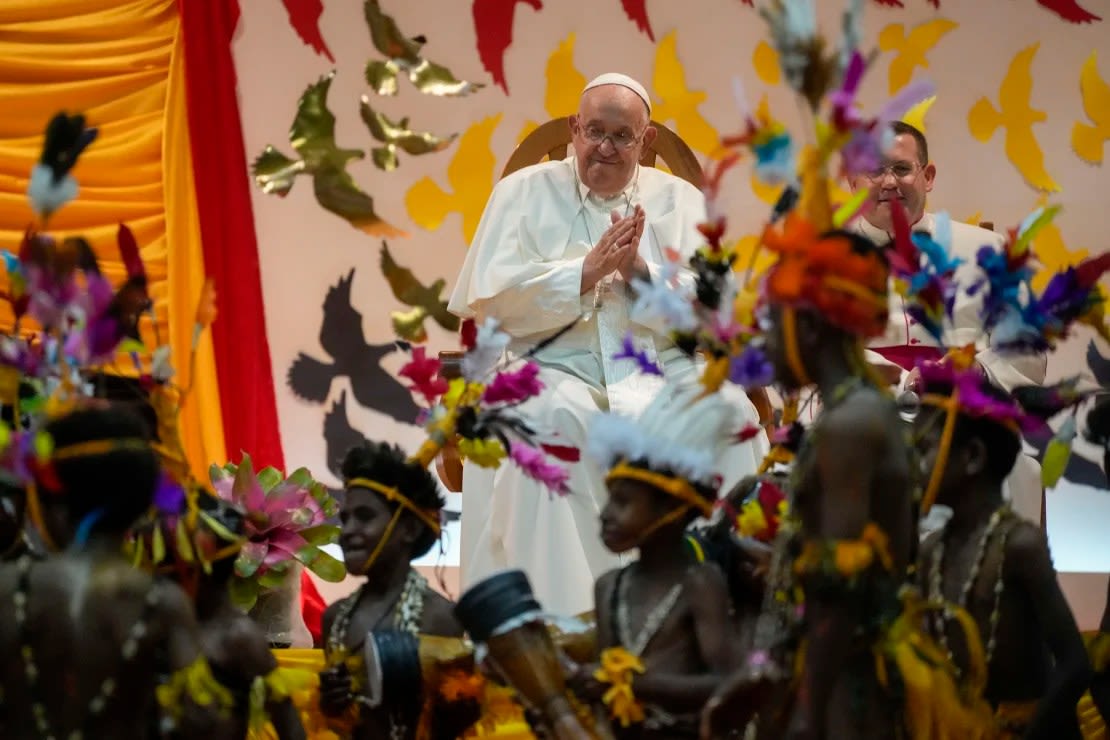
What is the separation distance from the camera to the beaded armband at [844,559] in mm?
2445

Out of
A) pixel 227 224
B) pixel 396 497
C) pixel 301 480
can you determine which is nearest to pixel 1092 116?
pixel 227 224

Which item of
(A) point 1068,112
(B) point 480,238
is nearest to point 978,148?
(A) point 1068,112

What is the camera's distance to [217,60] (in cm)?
621

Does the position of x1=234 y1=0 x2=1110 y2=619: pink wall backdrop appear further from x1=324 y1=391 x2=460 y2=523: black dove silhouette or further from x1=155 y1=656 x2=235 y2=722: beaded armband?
x1=155 y1=656 x2=235 y2=722: beaded armband

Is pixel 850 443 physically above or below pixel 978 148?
below

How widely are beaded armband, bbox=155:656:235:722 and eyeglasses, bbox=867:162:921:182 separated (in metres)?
2.65

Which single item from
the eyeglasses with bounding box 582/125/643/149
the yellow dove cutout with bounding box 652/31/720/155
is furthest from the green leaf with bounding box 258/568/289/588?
the yellow dove cutout with bounding box 652/31/720/155

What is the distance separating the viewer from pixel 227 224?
6.20 meters

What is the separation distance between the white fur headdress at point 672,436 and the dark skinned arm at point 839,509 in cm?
42

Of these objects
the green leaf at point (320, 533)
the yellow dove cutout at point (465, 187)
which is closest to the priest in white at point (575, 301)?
the green leaf at point (320, 533)

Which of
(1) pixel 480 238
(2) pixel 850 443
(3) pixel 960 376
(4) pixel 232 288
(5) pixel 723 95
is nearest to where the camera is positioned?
(2) pixel 850 443

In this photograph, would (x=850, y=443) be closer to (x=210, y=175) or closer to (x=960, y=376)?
(x=960, y=376)

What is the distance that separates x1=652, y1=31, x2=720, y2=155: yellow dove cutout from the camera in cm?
676

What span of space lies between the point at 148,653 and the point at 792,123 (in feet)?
16.3
